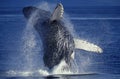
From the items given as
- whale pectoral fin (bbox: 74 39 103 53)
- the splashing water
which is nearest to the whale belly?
the splashing water

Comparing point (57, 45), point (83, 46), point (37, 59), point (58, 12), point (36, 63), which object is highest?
point (58, 12)

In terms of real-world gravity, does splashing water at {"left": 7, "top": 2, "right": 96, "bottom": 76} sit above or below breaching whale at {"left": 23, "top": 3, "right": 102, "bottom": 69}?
below

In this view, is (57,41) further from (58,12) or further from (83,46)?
(83,46)

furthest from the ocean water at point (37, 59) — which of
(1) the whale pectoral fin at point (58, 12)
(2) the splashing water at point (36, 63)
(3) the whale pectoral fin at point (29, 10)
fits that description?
(1) the whale pectoral fin at point (58, 12)

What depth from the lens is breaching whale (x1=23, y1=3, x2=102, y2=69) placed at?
21.1 meters

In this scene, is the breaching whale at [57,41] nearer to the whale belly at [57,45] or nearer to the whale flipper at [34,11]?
the whale belly at [57,45]

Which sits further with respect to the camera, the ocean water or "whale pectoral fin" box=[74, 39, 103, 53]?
"whale pectoral fin" box=[74, 39, 103, 53]

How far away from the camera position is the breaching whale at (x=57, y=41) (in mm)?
21109

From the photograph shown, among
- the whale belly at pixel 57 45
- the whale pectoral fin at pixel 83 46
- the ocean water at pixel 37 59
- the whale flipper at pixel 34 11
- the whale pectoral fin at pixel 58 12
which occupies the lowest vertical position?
the ocean water at pixel 37 59

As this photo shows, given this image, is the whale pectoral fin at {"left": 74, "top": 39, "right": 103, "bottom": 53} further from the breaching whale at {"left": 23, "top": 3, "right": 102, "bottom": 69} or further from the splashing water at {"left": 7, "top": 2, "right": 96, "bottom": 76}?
the splashing water at {"left": 7, "top": 2, "right": 96, "bottom": 76}

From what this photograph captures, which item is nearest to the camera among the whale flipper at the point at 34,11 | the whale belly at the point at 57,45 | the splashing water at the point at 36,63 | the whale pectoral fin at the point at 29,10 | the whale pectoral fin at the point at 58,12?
the whale belly at the point at 57,45

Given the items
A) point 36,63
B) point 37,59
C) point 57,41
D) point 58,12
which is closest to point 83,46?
point 57,41

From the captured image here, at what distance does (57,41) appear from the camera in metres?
21.3

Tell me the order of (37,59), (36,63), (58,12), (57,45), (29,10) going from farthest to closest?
(37,59) → (29,10) → (36,63) → (58,12) → (57,45)
